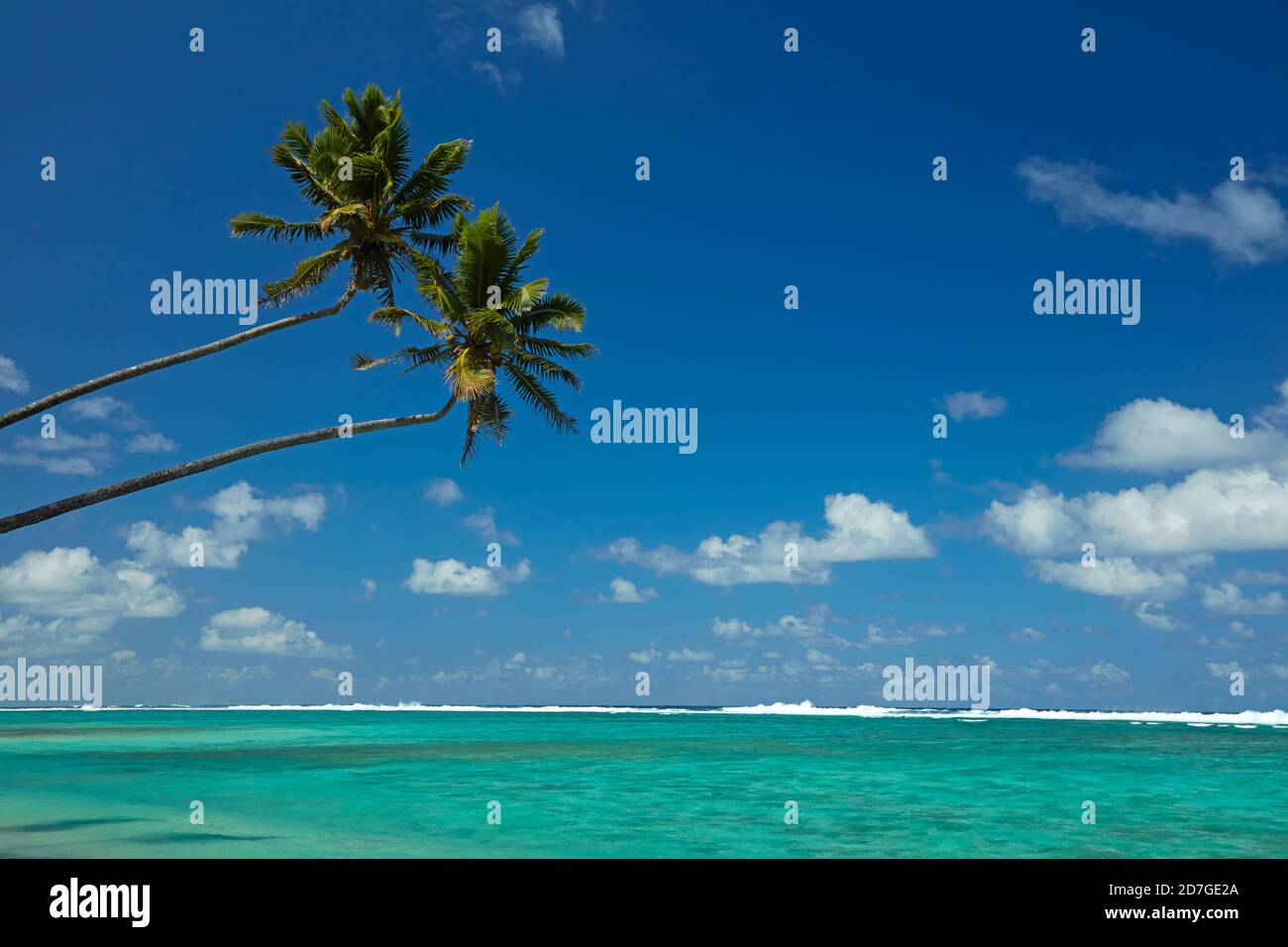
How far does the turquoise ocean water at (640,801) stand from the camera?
43.8ft

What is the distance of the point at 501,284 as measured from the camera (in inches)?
712

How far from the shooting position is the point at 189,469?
14.9 m

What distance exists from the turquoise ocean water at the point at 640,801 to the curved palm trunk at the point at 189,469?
4284 mm

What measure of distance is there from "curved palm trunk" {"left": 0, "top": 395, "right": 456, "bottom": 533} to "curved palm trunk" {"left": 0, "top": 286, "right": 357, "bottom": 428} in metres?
1.60

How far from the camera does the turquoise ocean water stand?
13336mm
